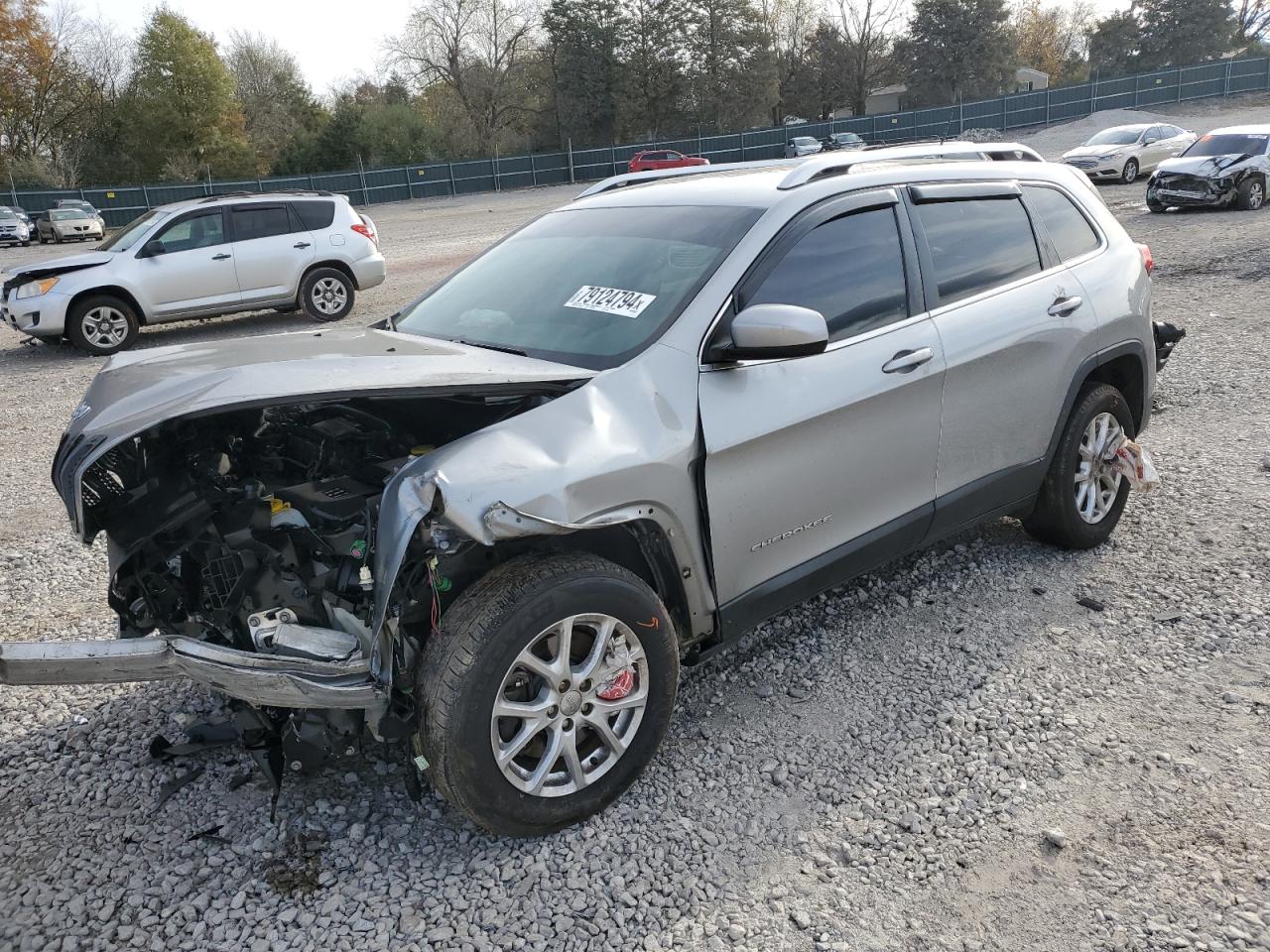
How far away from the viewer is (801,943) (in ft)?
8.20

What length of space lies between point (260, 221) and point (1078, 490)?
10998 mm

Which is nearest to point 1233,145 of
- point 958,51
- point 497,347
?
point 497,347

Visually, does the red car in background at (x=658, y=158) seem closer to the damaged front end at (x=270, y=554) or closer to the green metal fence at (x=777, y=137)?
the green metal fence at (x=777, y=137)

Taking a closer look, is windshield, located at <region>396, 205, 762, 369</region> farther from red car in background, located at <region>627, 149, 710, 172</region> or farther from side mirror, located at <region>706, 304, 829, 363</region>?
red car in background, located at <region>627, 149, 710, 172</region>

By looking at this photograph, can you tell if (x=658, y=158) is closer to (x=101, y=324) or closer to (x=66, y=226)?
(x=66, y=226)

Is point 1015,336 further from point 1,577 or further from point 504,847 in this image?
point 1,577

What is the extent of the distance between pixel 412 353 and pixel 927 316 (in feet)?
6.56

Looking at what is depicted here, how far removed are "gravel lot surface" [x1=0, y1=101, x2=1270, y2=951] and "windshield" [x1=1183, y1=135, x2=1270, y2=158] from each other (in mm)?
16923

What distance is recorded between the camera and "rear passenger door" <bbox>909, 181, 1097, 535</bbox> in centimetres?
384

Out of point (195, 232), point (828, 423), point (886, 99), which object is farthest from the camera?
point (886, 99)

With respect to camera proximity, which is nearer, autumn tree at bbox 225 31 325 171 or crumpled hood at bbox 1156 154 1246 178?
crumpled hood at bbox 1156 154 1246 178

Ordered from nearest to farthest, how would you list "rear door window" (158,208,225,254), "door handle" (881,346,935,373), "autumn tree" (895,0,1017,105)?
"door handle" (881,346,935,373) < "rear door window" (158,208,225,254) < "autumn tree" (895,0,1017,105)

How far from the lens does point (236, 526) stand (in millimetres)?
3117

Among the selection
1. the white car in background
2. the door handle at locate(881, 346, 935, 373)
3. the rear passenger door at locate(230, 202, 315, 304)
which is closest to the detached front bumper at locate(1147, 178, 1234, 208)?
the white car in background
